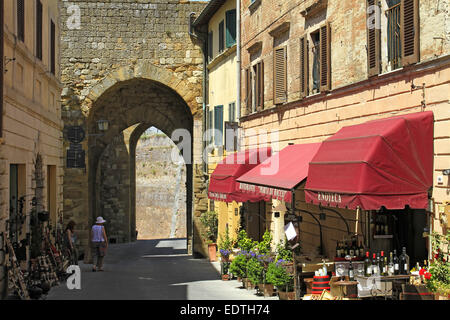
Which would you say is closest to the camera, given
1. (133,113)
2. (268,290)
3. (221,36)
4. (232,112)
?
(268,290)

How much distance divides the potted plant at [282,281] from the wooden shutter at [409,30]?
460 cm

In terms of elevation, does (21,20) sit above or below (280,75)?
above

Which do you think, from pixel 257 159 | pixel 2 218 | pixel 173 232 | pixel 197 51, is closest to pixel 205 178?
pixel 197 51

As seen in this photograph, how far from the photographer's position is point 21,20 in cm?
1266

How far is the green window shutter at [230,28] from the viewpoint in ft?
67.9

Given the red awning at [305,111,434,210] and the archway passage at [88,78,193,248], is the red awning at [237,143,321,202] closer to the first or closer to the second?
the red awning at [305,111,434,210]

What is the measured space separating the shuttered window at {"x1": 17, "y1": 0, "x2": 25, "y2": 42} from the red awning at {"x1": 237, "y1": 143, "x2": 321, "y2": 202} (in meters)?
5.32

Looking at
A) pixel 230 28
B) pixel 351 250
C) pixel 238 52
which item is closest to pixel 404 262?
pixel 351 250

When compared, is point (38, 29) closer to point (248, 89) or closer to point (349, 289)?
point (248, 89)

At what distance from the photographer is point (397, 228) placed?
10.9m

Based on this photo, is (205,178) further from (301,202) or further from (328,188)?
(328,188)

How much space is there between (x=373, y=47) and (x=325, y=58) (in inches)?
86.5

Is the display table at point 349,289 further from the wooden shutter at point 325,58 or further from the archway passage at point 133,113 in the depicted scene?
the archway passage at point 133,113

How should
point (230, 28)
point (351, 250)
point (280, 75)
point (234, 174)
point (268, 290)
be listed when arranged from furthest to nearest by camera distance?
point (230, 28) < point (234, 174) < point (280, 75) < point (268, 290) < point (351, 250)
